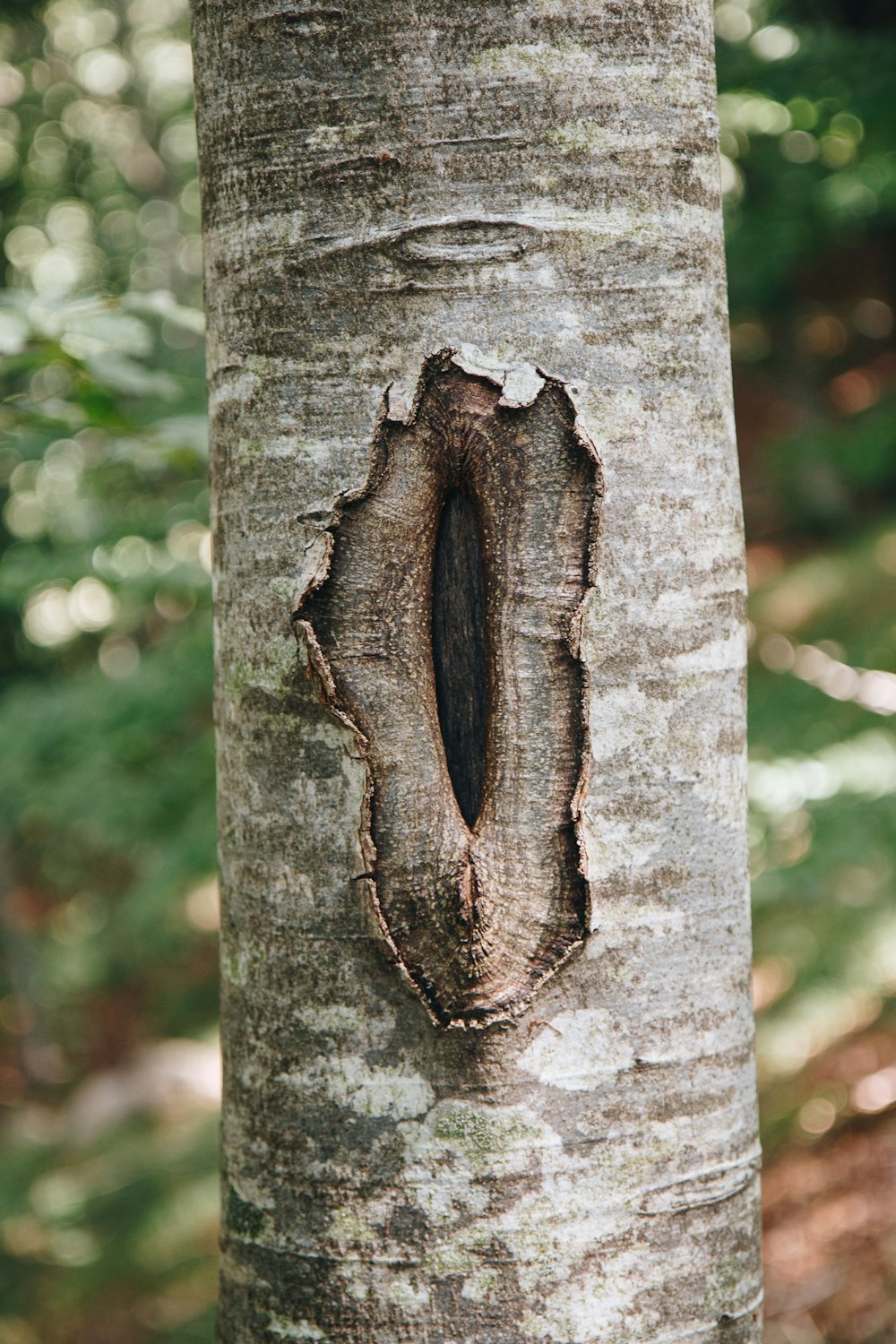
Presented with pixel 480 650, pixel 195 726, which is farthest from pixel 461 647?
pixel 195 726

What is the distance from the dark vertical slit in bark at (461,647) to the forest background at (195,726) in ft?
1.00

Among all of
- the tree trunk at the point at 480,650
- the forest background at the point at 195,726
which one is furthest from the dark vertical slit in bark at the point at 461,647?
the forest background at the point at 195,726

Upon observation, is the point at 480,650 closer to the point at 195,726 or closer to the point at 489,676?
the point at 489,676

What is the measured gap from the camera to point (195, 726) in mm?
3662

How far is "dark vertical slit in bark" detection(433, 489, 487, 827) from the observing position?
0.83 metres

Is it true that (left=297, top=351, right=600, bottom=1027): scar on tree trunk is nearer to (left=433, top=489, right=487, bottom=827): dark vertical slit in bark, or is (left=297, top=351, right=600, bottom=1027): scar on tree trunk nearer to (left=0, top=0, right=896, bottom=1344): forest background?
(left=433, top=489, right=487, bottom=827): dark vertical slit in bark

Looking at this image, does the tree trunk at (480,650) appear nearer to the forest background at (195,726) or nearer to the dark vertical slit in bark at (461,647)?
the dark vertical slit in bark at (461,647)

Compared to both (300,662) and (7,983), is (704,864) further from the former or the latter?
(7,983)

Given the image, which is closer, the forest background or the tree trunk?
the tree trunk

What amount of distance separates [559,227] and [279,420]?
26 centimetres

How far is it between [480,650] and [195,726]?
2.96 m

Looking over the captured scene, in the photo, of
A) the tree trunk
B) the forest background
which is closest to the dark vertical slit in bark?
the tree trunk

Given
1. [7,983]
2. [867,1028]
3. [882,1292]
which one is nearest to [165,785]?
[882,1292]

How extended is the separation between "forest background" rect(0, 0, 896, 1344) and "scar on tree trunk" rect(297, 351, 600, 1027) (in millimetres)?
247
